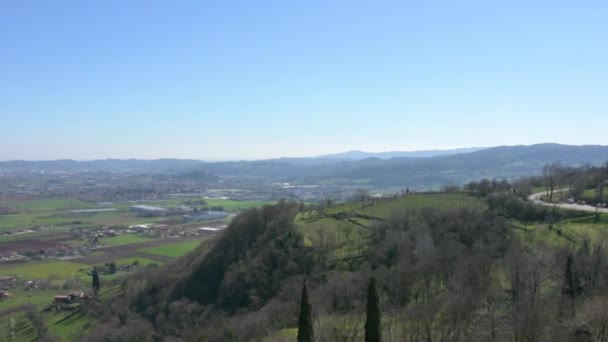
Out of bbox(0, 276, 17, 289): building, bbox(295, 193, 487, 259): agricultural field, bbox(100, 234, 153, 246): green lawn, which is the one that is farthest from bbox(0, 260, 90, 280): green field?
bbox(295, 193, 487, 259): agricultural field

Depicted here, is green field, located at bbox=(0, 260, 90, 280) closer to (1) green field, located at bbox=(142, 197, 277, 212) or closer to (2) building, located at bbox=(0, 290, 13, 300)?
(2) building, located at bbox=(0, 290, 13, 300)

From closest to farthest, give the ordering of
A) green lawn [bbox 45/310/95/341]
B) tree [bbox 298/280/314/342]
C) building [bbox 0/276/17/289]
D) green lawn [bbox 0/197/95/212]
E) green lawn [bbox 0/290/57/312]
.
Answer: tree [bbox 298/280/314/342] < green lawn [bbox 45/310/95/341] < green lawn [bbox 0/290/57/312] < building [bbox 0/276/17/289] < green lawn [bbox 0/197/95/212]

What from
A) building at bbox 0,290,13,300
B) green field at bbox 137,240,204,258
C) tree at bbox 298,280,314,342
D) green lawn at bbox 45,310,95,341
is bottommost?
green lawn at bbox 45,310,95,341

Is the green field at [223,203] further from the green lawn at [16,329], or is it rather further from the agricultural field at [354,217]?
the green lawn at [16,329]

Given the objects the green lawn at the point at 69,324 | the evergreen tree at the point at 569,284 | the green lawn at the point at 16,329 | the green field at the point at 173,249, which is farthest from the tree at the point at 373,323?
the green field at the point at 173,249

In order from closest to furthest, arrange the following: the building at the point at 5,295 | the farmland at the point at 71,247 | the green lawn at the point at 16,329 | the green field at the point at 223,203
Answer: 1. the green lawn at the point at 16,329
2. the farmland at the point at 71,247
3. the building at the point at 5,295
4. the green field at the point at 223,203

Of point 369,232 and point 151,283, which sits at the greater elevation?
point 369,232

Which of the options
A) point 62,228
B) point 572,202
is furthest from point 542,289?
point 62,228

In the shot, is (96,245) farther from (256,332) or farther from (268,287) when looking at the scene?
(256,332)
